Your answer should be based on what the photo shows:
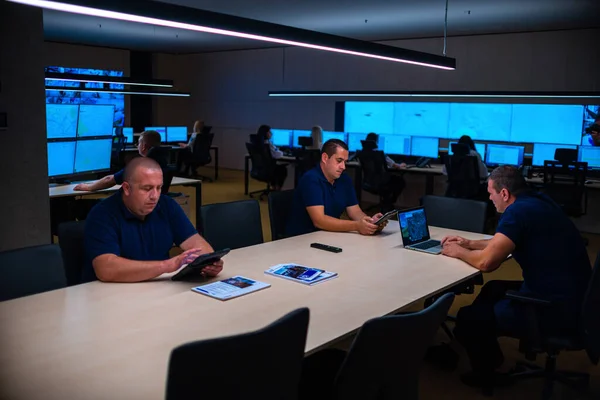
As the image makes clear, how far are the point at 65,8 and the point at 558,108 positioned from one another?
805 cm

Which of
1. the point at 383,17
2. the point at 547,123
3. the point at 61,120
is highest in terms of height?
the point at 383,17

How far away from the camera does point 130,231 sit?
9.21 ft

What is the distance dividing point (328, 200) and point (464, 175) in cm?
377

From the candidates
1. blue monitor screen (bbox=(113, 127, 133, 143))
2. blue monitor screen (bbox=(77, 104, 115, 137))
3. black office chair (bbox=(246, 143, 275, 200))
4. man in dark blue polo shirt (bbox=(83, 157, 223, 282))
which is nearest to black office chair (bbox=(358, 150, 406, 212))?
black office chair (bbox=(246, 143, 275, 200))

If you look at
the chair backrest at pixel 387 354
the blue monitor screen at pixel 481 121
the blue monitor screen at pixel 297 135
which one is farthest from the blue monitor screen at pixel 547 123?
the chair backrest at pixel 387 354

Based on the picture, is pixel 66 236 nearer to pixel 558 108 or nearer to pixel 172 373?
pixel 172 373

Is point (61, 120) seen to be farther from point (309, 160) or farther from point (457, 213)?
point (309, 160)

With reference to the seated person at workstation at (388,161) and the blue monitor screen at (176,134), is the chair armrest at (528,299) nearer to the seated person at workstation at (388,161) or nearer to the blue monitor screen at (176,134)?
the seated person at workstation at (388,161)

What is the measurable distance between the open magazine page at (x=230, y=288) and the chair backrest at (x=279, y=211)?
1.47 m

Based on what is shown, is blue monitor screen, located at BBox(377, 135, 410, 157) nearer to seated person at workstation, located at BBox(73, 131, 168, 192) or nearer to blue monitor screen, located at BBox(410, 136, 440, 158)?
blue monitor screen, located at BBox(410, 136, 440, 158)

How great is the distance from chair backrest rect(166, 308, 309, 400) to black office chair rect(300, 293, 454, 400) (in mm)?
177

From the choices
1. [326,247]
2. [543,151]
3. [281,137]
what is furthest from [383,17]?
[326,247]

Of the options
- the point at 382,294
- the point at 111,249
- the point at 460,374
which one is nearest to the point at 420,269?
the point at 382,294

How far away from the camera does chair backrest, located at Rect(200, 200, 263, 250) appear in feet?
12.3
